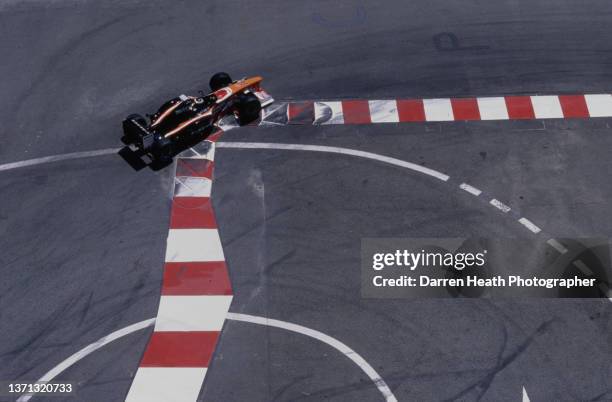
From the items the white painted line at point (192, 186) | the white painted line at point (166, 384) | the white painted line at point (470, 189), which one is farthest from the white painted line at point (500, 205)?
the white painted line at point (166, 384)

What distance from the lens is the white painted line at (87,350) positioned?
14508 mm

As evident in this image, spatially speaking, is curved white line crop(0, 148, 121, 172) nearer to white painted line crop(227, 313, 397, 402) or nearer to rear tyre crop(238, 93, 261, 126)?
rear tyre crop(238, 93, 261, 126)

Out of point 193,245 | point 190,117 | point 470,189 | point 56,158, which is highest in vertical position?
point 190,117

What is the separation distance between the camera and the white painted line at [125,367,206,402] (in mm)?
14125

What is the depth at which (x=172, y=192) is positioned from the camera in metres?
17.3

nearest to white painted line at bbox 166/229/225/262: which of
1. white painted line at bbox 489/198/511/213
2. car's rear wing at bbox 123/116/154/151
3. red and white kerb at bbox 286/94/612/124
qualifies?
car's rear wing at bbox 123/116/154/151

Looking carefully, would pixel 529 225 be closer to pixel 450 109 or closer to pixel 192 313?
pixel 450 109

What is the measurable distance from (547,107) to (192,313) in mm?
9974

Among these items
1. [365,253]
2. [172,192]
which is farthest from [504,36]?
[172,192]

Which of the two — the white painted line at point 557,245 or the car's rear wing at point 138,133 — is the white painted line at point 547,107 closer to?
the white painted line at point 557,245

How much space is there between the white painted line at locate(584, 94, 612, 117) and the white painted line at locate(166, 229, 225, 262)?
31.4 ft

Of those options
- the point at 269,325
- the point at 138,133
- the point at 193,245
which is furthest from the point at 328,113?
the point at 269,325

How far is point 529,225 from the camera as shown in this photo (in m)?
16.5

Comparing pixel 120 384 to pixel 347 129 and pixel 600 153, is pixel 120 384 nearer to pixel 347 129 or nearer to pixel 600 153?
pixel 347 129
